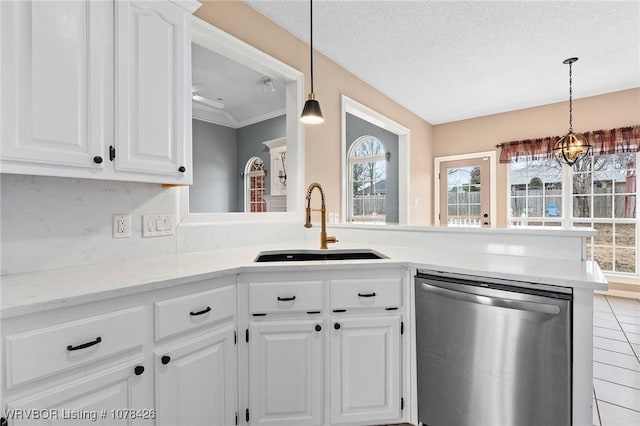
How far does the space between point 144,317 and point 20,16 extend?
3.69ft

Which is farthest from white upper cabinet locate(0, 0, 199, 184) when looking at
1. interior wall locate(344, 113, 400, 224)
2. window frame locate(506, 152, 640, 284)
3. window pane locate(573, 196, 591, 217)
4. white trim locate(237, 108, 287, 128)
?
window pane locate(573, 196, 591, 217)

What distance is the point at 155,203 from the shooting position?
1769 millimetres

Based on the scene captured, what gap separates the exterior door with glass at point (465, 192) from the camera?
5324 mm

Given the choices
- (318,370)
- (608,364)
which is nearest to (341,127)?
(318,370)

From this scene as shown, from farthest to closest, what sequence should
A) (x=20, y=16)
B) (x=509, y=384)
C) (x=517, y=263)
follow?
(x=517, y=263) → (x=509, y=384) → (x=20, y=16)

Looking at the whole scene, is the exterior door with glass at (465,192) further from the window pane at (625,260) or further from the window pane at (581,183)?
the window pane at (625,260)

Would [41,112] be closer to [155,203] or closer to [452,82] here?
[155,203]

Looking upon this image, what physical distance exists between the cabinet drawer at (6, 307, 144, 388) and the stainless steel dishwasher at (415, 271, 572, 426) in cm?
121

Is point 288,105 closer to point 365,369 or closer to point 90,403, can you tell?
point 365,369

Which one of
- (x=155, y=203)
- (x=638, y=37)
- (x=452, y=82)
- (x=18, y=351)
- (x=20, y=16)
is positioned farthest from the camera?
(x=452, y=82)

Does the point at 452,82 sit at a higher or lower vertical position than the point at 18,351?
higher

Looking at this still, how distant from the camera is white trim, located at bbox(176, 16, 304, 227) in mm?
1967

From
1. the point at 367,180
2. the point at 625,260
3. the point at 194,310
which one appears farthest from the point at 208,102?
the point at 625,260

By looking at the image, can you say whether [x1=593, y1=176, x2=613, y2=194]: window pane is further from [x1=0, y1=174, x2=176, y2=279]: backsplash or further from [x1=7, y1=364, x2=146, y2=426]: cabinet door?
[x1=7, y1=364, x2=146, y2=426]: cabinet door
